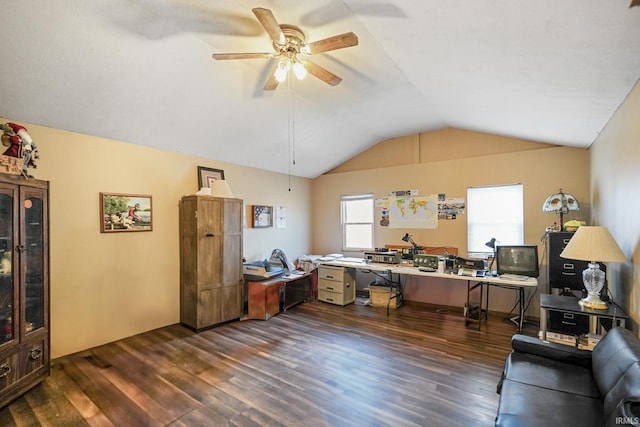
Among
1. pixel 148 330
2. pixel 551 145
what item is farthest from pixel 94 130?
pixel 551 145

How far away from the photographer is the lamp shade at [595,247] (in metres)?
2.15

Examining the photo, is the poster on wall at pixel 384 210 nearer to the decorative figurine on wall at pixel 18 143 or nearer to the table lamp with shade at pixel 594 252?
the table lamp with shade at pixel 594 252

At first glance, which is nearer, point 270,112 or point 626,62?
point 626,62

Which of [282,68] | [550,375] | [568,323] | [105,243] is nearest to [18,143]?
[105,243]

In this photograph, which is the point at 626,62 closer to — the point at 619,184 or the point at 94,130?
the point at 619,184

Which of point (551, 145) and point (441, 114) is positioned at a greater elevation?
point (441, 114)

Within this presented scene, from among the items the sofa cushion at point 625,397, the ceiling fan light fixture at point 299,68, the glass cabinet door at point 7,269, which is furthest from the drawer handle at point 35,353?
the sofa cushion at point 625,397

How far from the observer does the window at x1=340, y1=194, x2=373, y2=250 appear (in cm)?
555

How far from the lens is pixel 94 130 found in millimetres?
3096

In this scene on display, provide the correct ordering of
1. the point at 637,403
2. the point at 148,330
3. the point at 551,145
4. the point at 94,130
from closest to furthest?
1. the point at 637,403
2. the point at 94,130
3. the point at 148,330
4. the point at 551,145

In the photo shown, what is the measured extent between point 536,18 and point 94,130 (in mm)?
3968

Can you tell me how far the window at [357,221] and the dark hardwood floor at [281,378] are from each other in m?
2.08

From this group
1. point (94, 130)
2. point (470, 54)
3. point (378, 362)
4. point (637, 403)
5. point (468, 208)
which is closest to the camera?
point (637, 403)

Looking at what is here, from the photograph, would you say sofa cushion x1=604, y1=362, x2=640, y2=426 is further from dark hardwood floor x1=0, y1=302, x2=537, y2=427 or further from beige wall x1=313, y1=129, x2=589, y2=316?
beige wall x1=313, y1=129, x2=589, y2=316
